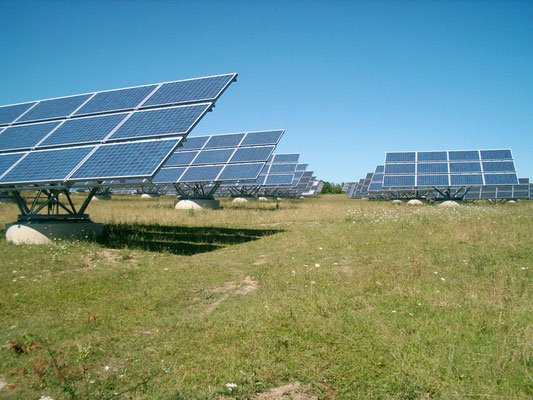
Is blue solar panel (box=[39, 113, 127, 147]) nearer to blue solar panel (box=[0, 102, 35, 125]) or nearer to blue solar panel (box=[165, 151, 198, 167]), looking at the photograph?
blue solar panel (box=[0, 102, 35, 125])

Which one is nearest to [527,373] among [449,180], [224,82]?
[224,82]

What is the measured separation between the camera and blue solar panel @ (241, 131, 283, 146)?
30127mm

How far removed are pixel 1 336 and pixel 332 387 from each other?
4231mm

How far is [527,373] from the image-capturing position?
11.8 feet

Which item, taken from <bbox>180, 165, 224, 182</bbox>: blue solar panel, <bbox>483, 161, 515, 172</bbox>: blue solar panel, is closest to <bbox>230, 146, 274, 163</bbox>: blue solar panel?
<bbox>180, 165, 224, 182</bbox>: blue solar panel

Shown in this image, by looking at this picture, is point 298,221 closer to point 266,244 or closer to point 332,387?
point 266,244

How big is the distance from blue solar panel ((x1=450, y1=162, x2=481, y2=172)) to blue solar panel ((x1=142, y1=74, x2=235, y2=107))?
78.3 ft

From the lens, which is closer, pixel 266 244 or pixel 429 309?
pixel 429 309

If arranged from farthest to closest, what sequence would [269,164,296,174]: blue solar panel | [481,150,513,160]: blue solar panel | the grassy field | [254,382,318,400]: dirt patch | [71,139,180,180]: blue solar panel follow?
[269,164,296,174]: blue solar panel
[481,150,513,160]: blue solar panel
[71,139,180,180]: blue solar panel
the grassy field
[254,382,318,400]: dirt patch

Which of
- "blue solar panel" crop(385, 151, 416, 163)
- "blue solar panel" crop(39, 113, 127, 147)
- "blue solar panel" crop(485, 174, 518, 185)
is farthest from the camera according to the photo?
"blue solar panel" crop(385, 151, 416, 163)

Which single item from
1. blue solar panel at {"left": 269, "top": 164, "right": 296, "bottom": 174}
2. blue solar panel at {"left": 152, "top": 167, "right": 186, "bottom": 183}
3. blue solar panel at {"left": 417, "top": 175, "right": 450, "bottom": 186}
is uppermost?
blue solar panel at {"left": 269, "top": 164, "right": 296, "bottom": 174}

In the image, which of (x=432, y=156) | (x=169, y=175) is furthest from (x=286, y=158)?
(x=169, y=175)

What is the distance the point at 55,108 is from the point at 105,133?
20.4 feet

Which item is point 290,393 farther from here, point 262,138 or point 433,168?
point 433,168
